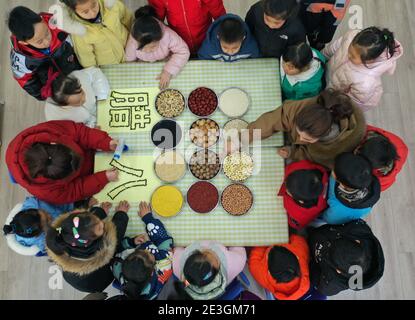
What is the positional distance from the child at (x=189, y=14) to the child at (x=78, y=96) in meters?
0.55

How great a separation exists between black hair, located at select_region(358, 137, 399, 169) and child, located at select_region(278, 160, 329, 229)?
232 millimetres

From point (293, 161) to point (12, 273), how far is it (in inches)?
84.4

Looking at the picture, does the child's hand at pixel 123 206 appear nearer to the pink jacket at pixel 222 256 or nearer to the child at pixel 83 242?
the child at pixel 83 242

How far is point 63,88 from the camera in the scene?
1.88 m

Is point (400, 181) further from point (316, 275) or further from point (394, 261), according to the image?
point (316, 275)

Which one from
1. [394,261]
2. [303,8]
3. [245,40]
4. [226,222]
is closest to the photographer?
[226,222]

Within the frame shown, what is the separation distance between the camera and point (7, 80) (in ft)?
9.55

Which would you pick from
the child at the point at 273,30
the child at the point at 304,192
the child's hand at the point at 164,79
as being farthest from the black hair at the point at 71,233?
the child at the point at 273,30

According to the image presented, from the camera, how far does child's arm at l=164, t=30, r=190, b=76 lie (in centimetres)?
209

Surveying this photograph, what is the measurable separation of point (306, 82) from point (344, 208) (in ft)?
2.40

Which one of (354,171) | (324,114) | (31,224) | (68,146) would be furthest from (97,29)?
(354,171)

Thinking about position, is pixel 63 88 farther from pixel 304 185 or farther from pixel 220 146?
pixel 304 185

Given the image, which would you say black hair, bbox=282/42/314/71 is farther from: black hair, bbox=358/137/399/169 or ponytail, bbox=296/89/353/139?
black hair, bbox=358/137/399/169
